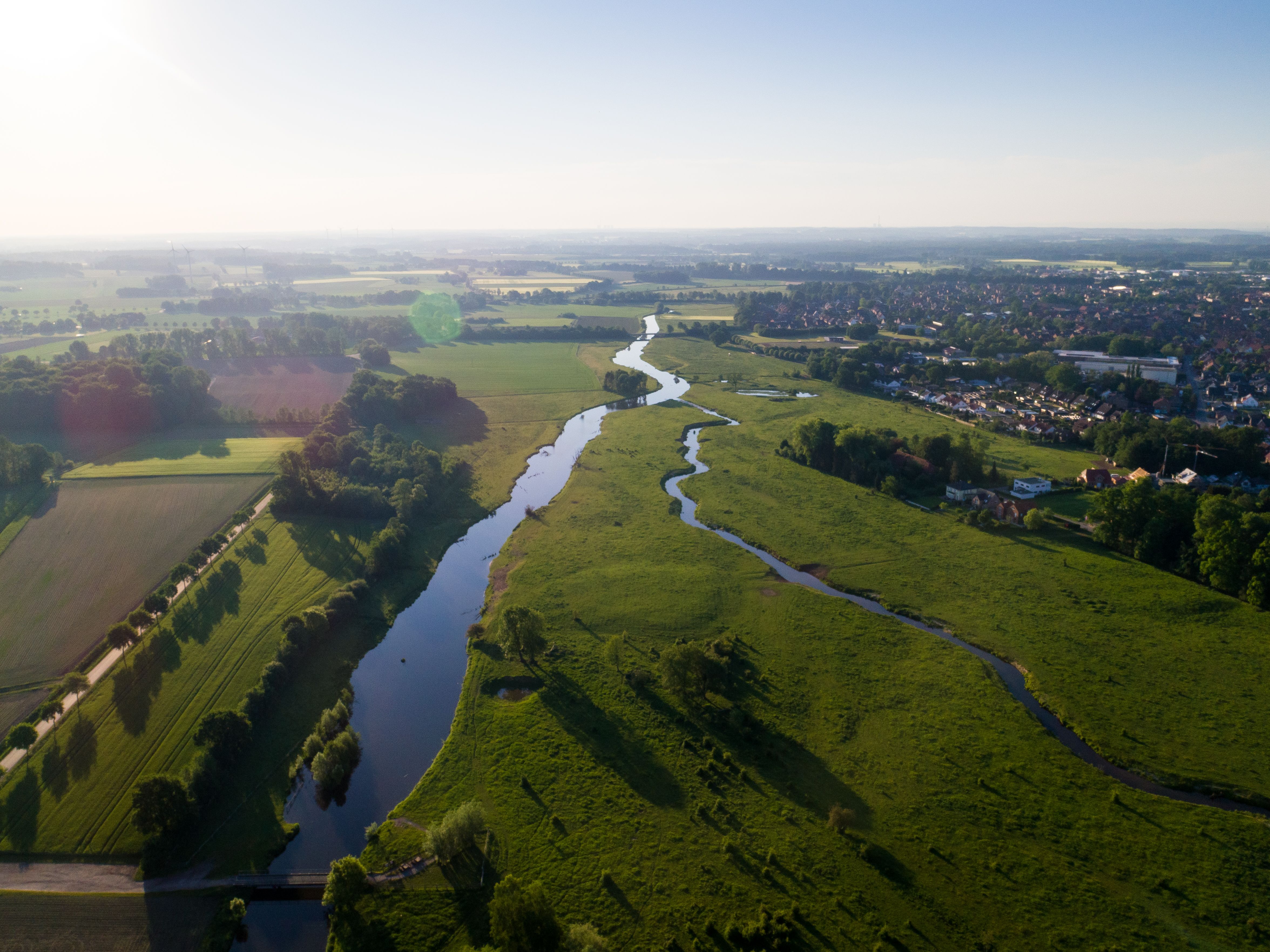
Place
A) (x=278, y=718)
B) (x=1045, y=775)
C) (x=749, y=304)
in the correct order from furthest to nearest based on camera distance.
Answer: (x=749, y=304)
(x=278, y=718)
(x=1045, y=775)

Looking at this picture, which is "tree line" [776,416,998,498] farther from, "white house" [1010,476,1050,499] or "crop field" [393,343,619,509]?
"crop field" [393,343,619,509]

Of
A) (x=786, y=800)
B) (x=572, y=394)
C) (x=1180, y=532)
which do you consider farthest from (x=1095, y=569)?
(x=572, y=394)

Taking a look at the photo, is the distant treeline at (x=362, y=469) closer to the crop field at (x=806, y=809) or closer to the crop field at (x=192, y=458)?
the crop field at (x=192, y=458)

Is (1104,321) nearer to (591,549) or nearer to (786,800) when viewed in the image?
(591,549)

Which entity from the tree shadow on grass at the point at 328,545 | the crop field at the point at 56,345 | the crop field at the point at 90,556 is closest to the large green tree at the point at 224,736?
the crop field at the point at 90,556

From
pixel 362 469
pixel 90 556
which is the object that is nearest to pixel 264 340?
pixel 362 469

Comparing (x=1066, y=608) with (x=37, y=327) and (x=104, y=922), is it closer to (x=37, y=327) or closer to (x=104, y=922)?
(x=104, y=922)
